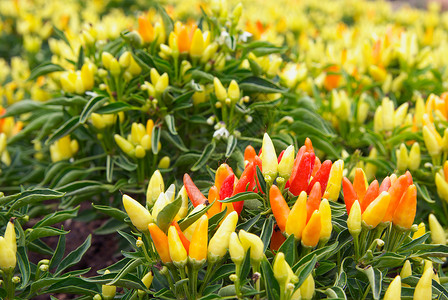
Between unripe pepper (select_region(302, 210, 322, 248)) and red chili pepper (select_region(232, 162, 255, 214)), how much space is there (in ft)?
0.77

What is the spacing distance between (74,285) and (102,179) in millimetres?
868

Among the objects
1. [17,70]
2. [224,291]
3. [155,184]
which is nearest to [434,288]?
[224,291]

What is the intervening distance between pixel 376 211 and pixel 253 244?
38 centimetres

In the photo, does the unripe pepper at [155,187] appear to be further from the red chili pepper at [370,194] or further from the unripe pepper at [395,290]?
the unripe pepper at [395,290]

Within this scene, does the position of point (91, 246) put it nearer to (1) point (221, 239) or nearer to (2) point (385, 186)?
(1) point (221, 239)

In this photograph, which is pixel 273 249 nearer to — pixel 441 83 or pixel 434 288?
pixel 434 288

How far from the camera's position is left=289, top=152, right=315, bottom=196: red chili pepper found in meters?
1.35

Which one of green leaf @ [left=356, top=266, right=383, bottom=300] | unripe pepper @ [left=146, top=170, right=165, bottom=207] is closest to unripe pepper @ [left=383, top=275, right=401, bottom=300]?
green leaf @ [left=356, top=266, right=383, bottom=300]

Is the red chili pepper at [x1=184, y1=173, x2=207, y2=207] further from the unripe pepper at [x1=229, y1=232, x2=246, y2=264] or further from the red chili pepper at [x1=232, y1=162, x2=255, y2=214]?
the unripe pepper at [x1=229, y1=232, x2=246, y2=264]

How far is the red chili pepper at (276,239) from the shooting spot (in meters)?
1.43

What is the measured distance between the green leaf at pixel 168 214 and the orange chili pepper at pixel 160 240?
0.03m

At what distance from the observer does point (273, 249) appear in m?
1.43

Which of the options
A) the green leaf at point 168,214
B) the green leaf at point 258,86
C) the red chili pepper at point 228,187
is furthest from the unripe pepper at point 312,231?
the green leaf at point 258,86

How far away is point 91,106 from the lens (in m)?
1.93
